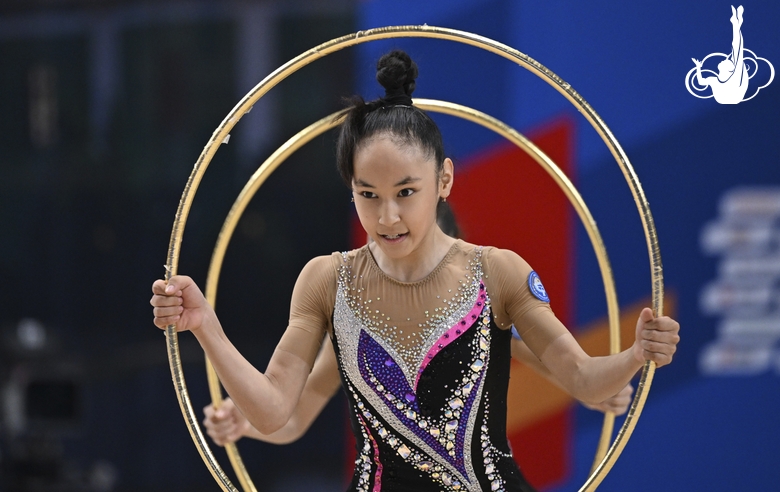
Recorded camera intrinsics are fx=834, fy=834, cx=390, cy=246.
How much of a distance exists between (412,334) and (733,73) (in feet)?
4.91

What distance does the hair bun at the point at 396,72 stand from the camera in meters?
1.57

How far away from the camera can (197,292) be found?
59.1 inches

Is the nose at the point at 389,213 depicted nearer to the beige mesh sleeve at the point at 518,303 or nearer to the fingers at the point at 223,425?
the beige mesh sleeve at the point at 518,303

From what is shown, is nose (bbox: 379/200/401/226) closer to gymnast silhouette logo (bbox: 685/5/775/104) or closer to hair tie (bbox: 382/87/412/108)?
hair tie (bbox: 382/87/412/108)

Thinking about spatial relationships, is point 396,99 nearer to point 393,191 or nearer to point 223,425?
point 393,191

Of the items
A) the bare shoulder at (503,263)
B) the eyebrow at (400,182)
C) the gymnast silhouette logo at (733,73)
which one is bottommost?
the bare shoulder at (503,263)

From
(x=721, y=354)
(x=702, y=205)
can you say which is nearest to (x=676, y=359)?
(x=721, y=354)

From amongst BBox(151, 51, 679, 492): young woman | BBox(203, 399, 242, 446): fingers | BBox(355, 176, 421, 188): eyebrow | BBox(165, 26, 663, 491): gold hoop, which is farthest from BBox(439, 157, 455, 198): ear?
BBox(203, 399, 242, 446): fingers

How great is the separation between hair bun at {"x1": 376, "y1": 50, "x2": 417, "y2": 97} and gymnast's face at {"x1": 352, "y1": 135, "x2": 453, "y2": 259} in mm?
131

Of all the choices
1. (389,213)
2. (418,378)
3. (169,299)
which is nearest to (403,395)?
(418,378)

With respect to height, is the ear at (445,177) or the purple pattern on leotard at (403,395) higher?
the ear at (445,177)

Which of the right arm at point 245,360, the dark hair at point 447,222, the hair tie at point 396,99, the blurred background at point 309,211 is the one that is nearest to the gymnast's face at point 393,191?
the hair tie at point 396,99

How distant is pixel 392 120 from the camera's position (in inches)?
60.6

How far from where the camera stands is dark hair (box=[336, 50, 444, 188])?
1537mm
